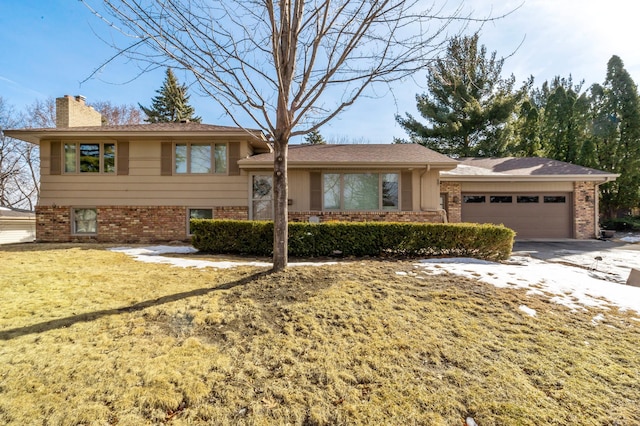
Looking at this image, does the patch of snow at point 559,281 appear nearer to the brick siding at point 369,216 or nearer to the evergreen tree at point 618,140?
the brick siding at point 369,216

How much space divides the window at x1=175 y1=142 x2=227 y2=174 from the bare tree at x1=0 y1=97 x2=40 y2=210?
19208 mm

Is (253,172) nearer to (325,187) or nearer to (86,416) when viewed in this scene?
(325,187)

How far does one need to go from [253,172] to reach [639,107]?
21.4 meters

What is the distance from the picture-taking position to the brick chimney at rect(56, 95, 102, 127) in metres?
10.4

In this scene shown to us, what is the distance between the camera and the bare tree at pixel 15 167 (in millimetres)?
20587

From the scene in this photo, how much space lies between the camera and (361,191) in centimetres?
980

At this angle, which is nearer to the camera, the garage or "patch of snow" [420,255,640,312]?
"patch of snow" [420,255,640,312]

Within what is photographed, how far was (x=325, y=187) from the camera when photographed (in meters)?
9.77

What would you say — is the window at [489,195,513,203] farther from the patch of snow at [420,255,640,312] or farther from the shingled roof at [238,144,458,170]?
the patch of snow at [420,255,640,312]

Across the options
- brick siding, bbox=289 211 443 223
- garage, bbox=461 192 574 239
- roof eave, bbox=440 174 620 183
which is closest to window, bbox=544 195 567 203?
garage, bbox=461 192 574 239

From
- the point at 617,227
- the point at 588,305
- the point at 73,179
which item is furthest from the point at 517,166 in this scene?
the point at 73,179

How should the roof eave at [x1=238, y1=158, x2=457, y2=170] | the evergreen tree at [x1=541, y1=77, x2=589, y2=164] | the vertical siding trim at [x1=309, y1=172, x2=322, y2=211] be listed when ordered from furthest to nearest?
1. the evergreen tree at [x1=541, y1=77, x2=589, y2=164]
2. the vertical siding trim at [x1=309, y1=172, x2=322, y2=211]
3. the roof eave at [x1=238, y1=158, x2=457, y2=170]

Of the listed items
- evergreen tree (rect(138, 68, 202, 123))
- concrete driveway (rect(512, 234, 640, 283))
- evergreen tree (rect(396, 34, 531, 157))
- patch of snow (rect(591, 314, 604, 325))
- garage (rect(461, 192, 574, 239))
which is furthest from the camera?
evergreen tree (rect(138, 68, 202, 123))

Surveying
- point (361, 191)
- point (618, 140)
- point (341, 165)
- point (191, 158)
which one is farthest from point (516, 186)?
point (191, 158)
